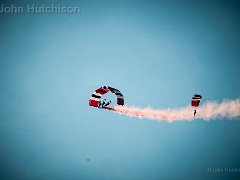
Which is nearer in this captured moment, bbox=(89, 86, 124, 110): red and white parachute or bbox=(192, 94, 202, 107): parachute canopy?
bbox=(89, 86, 124, 110): red and white parachute

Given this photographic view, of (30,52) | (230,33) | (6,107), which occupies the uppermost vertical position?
(230,33)

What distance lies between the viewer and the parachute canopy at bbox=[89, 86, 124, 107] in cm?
596

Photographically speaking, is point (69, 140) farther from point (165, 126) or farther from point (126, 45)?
point (126, 45)

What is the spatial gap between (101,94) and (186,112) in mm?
2529

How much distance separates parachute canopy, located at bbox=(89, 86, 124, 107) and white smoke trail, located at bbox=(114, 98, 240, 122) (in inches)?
10.7

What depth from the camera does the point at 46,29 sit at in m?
6.27

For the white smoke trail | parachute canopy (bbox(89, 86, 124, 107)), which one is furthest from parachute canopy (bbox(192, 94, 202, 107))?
parachute canopy (bbox(89, 86, 124, 107))

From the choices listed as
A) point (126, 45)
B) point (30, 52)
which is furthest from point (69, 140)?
point (126, 45)

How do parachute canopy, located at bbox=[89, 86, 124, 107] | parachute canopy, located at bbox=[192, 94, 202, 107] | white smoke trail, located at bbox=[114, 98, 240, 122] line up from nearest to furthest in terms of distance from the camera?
parachute canopy, located at bbox=[89, 86, 124, 107], parachute canopy, located at bbox=[192, 94, 202, 107], white smoke trail, located at bbox=[114, 98, 240, 122]

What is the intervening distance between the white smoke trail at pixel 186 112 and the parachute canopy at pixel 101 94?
0.27 m

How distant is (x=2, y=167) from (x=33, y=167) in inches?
36.8

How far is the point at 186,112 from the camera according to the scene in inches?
247

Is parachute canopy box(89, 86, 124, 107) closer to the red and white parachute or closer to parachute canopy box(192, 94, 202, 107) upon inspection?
the red and white parachute

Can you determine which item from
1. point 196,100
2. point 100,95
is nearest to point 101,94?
point 100,95
